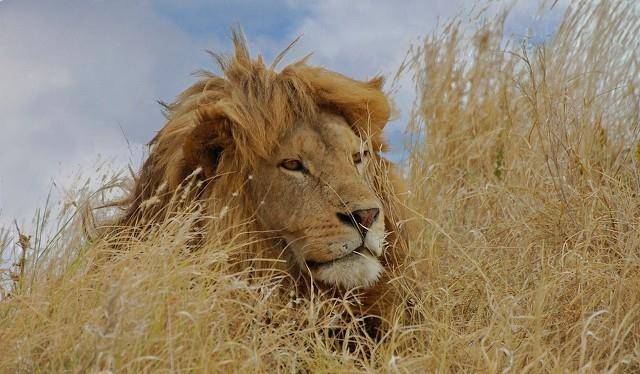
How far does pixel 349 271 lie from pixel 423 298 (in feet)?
1.83

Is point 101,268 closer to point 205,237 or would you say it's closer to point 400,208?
point 205,237

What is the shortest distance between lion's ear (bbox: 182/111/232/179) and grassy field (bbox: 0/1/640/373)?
0.84 feet

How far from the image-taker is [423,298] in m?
3.59

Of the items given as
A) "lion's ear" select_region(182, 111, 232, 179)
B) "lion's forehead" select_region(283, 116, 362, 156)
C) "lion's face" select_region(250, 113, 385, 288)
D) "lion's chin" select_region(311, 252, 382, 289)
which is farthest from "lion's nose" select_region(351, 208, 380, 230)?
"lion's ear" select_region(182, 111, 232, 179)

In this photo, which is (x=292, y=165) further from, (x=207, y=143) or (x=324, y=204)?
(x=207, y=143)

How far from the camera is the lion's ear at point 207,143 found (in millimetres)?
3369

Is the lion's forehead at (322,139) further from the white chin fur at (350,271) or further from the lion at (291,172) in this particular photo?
the white chin fur at (350,271)

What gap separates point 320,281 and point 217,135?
2.16 feet

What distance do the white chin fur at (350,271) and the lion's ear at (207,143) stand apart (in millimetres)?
600

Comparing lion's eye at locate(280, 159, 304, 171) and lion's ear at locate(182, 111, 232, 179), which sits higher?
lion's ear at locate(182, 111, 232, 179)

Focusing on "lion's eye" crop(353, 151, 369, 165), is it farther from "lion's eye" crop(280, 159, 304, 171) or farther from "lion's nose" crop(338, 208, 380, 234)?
"lion's nose" crop(338, 208, 380, 234)

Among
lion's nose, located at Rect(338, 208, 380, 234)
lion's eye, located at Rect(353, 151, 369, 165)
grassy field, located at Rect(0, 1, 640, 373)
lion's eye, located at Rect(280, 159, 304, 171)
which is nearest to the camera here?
grassy field, located at Rect(0, 1, 640, 373)

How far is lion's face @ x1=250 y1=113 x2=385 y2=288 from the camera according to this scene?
313 centimetres

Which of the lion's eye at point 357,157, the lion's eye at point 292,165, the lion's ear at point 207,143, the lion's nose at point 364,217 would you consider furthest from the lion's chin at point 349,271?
the lion's ear at point 207,143
